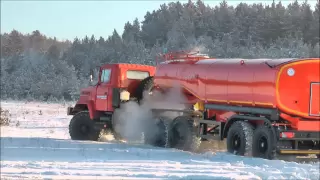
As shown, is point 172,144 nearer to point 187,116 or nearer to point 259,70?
point 187,116

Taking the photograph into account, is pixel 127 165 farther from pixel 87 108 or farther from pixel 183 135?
pixel 87 108

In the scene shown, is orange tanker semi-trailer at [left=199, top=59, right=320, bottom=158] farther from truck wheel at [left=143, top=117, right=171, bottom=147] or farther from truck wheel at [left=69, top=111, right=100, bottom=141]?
truck wheel at [left=69, top=111, right=100, bottom=141]

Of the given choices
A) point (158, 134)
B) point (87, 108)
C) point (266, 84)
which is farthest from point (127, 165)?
point (87, 108)

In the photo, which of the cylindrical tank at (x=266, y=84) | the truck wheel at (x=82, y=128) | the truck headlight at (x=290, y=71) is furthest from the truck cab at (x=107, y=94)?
the truck headlight at (x=290, y=71)

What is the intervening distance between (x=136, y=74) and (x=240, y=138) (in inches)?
260

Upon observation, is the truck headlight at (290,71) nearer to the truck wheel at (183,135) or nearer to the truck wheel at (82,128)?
the truck wheel at (183,135)

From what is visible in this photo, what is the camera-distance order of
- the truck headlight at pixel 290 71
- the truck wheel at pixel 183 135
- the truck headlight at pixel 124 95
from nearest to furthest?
the truck headlight at pixel 290 71, the truck wheel at pixel 183 135, the truck headlight at pixel 124 95

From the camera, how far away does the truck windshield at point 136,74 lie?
20584mm

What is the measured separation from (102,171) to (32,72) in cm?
7020

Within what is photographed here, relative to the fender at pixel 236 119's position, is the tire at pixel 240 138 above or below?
below

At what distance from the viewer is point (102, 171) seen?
11.3m

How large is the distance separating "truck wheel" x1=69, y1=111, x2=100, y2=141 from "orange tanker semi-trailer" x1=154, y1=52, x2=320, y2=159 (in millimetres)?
6251

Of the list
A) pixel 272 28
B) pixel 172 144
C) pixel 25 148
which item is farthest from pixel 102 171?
pixel 272 28

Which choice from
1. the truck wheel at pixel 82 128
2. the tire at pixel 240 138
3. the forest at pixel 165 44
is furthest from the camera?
the forest at pixel 165 44
